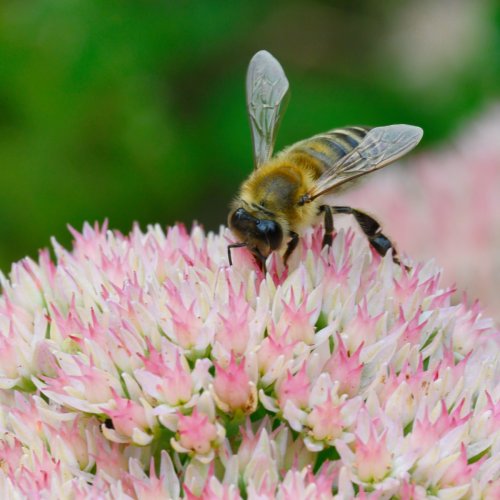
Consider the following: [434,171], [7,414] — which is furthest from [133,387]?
[434,171]

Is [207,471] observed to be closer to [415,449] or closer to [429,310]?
[415,449]

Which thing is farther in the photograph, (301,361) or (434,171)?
(434,171)

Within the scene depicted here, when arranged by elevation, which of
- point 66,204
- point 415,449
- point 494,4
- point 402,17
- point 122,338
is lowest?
point 415,449

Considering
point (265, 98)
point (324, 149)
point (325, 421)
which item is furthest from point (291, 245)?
point (265, 98)

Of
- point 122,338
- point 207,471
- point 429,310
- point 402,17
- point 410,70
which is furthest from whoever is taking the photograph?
point 402,17

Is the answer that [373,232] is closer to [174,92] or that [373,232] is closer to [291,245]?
[291,245]

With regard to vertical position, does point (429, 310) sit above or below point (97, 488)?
above

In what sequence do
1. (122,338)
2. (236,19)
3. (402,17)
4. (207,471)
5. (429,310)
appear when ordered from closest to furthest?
(207,471) < (122,338) < (429,310) < (236,19) < (402,17)
